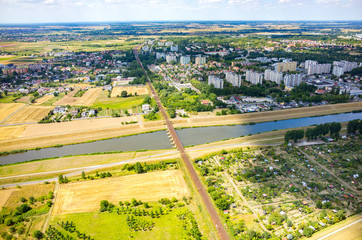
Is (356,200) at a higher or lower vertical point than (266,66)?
lower

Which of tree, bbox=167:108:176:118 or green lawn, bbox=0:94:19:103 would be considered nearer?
tree, bbox=167:108:176:118

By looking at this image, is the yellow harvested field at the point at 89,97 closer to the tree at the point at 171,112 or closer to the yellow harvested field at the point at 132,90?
the yellow harvested field at the point at 132,90

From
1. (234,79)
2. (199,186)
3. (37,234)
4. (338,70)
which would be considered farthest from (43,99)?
(338,70)

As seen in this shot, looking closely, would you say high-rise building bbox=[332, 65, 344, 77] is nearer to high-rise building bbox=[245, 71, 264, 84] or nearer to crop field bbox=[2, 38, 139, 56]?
high-rise building bbox=[245, 71, 264, 84]

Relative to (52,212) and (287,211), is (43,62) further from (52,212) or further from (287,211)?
(287,211)

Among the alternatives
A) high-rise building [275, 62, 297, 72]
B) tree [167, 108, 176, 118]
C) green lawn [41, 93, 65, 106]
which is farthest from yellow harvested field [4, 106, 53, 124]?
high-rise building [275, 62, 297, 72]

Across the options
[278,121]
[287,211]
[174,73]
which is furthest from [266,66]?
[287,211]

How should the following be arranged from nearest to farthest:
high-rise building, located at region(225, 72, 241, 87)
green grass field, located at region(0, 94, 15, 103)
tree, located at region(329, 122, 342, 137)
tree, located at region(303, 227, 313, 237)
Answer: tree, located at region(303, 227, 313, 237) → tree, located at region(329, 122, 342, 137) → green grass field, located at region(0, 94, 15, 103) → high-rise building, located at region(225, 72, 241, 87)
